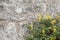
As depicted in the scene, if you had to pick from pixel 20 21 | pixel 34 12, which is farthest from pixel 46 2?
pixel 20 21

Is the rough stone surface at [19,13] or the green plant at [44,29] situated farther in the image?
the rough stone surface at [19,13]

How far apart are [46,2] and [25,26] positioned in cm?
70

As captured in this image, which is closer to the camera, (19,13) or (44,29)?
(44,29)

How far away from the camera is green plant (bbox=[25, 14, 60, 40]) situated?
4.41 meters

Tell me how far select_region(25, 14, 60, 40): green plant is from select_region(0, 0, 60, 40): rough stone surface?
6.8 inches

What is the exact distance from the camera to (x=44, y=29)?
4.47 metres

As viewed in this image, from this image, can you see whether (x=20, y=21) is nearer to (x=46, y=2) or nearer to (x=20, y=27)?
(x=20, y=27)

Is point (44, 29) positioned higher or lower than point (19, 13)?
lower

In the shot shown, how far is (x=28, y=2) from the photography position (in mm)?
4883

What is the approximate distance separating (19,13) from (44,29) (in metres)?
0.68

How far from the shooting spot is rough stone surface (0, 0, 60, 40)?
4688 mm

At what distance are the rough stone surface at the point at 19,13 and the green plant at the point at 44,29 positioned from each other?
172 mm

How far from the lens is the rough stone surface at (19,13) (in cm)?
469

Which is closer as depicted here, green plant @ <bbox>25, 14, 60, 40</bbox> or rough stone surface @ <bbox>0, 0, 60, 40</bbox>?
green plant @ <bbox>25, 14, 60, 40</bbox>
